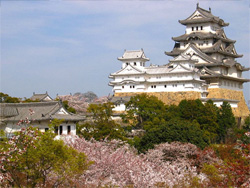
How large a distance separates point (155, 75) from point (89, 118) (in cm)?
1086

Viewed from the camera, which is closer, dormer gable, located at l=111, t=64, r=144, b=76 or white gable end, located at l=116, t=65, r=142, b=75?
dormer gable, located at l=111, t=64, r=144, b=76

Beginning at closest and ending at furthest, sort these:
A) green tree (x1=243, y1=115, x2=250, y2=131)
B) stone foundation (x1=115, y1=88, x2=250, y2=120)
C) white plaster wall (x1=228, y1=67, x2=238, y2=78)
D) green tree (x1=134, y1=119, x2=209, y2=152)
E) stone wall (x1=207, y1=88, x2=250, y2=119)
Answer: green tree (x1=134, y1=119, x2=209, y2=152)
green tree (x1=243, y1=115, x2=250, y2=131)
stone foundation (x1=115, y1=88, x2=250, y2=120)
stone wall (x1=207, y1=88, x2=250, y2=119)
white plaster wall (x1=228, y1=67, x2=238, y2=78)

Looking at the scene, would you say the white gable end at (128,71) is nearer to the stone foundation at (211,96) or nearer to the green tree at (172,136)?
the stone foundation at (211,96)

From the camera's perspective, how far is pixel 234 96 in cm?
6272

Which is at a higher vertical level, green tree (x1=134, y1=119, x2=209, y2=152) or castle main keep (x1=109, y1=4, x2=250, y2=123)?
castle main keep (x1=109, y1=4, x2=250, y2=123)

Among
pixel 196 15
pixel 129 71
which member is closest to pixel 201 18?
pixel 196 15

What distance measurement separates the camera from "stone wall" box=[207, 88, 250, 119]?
58031mm

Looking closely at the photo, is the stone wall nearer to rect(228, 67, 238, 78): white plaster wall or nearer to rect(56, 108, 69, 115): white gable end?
rect(228, 67, 238, 78): white plaster wall

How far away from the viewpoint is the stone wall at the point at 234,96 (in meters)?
58.0

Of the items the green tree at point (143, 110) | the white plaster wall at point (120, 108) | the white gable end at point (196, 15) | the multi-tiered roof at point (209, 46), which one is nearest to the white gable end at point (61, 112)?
the green tree at point (143, 110)

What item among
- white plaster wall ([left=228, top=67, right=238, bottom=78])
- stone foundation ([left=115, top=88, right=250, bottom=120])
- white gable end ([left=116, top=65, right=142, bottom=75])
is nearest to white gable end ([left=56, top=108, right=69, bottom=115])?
stone foundation ([left=115, top=88, right=250, bottom=120])

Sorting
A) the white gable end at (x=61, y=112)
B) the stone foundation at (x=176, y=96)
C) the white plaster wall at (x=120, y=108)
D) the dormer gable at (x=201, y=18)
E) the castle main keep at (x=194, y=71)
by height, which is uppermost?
the dormer gable at (x=201, y=18)

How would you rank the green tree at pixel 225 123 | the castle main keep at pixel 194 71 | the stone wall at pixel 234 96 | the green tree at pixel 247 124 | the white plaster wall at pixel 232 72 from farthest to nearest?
the white plaster wall at pixel 232 72
the stone wall at pixel 234 96
the castle main keep at pixel 194 71
the green tree at pixel 247 124
the green tree at pixel 225 123

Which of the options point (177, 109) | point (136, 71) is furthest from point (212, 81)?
point (177, 109)
